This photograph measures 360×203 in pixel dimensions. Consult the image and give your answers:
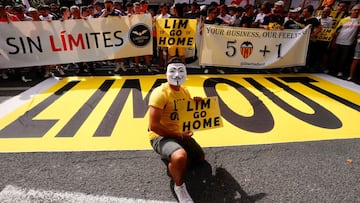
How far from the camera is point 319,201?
101 inches

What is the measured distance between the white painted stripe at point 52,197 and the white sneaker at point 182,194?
0.22m

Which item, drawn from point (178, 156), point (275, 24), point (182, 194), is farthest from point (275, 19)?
point (182, 194)

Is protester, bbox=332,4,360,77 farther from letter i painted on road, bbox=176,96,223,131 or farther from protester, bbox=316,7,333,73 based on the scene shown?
letter i painted on road, bbox=176,96,223,131

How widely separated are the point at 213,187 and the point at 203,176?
0.72ft

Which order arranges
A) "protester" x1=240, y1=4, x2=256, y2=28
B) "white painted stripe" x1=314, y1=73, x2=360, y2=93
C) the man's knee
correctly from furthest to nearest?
"protester" x1=240, y1=4, x2=256, y2=28, "white painted stripe" x1=314, y1=73, x2=360, y2=93, the man's knee

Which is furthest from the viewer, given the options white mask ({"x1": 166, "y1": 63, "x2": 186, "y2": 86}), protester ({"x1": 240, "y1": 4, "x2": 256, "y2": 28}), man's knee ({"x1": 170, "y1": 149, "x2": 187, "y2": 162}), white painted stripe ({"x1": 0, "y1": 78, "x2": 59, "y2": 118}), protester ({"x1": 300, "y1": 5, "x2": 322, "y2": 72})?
protester ({"x1": 240, "y1": 4, "x2": 256, "y2": 28})

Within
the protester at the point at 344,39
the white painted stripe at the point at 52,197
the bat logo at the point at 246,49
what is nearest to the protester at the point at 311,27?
the protester at the point at 344,39

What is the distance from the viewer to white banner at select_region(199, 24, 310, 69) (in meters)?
6.91

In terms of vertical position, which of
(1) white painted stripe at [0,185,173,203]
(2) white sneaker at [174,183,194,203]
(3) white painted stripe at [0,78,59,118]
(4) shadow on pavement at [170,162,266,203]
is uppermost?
(3) white painted stripe at [0,78,59,118]

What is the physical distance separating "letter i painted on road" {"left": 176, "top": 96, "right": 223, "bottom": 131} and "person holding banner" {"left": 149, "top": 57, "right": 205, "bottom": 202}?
6 centimetres

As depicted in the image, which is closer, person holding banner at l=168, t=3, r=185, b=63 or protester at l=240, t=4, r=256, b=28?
person holding banner at l=168, t=3, r=185, b=63

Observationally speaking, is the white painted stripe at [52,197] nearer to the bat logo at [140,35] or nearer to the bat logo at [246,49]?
the bat logo at [140,35]

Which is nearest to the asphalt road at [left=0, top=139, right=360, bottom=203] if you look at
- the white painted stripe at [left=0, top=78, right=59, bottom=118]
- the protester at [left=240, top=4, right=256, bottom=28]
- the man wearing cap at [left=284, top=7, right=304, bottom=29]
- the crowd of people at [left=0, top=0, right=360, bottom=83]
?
the white painted stripe at [left=0, top=78, right=59, bottom=118]

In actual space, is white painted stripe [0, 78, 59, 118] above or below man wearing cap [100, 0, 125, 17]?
below
